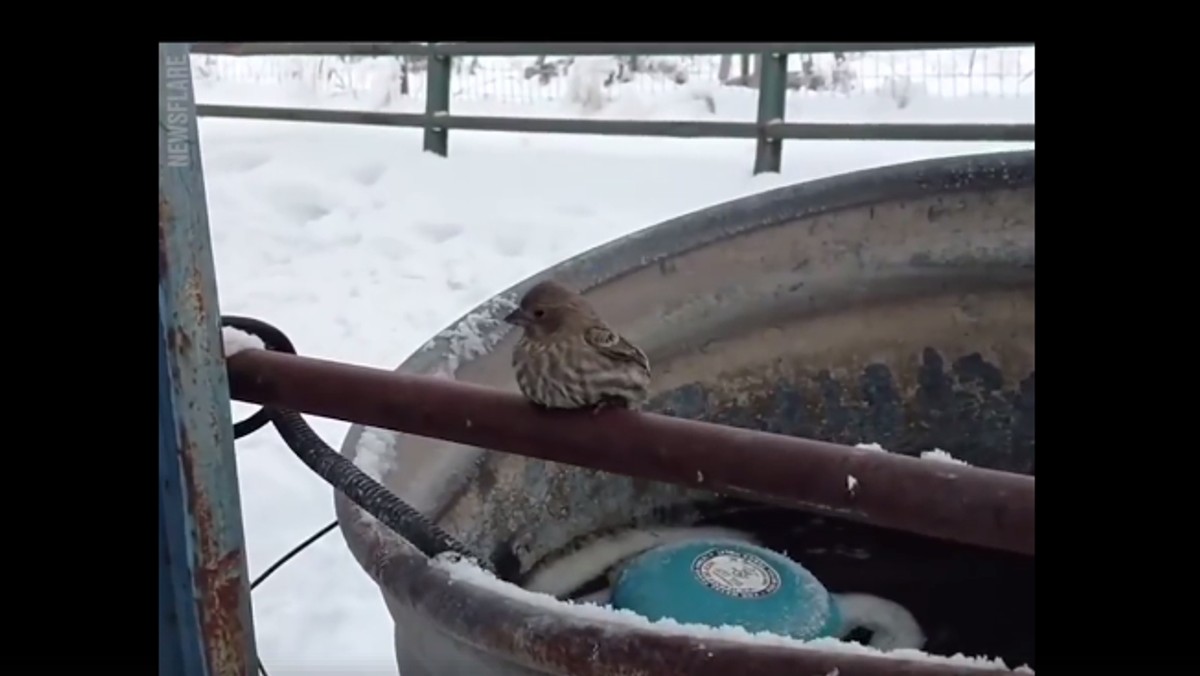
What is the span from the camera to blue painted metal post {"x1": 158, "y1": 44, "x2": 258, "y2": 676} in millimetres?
956

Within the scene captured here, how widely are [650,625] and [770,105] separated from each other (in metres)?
3.57

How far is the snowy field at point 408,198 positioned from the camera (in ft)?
11.0

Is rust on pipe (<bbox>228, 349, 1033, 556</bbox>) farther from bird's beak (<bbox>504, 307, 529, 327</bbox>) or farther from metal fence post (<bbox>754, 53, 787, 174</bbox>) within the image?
metal fence post (<bbox>754, 53, 787, 174</bbox>)

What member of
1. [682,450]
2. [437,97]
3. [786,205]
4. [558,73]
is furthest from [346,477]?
[558,73]

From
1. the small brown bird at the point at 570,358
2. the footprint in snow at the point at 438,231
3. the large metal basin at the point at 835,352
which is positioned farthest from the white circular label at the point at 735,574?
the footprint in snow at the point at 438,231

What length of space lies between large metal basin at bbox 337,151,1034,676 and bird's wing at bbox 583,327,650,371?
16.3 inches

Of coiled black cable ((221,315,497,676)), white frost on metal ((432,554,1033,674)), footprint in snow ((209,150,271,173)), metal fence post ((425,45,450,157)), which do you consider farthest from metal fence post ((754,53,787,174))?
white frost on metal ((432,554,1033,674))

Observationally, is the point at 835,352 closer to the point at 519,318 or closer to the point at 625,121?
the point at 519,318

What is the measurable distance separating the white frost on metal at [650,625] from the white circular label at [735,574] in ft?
2.22

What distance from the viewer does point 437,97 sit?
4.78m

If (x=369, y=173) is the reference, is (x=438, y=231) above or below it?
below
